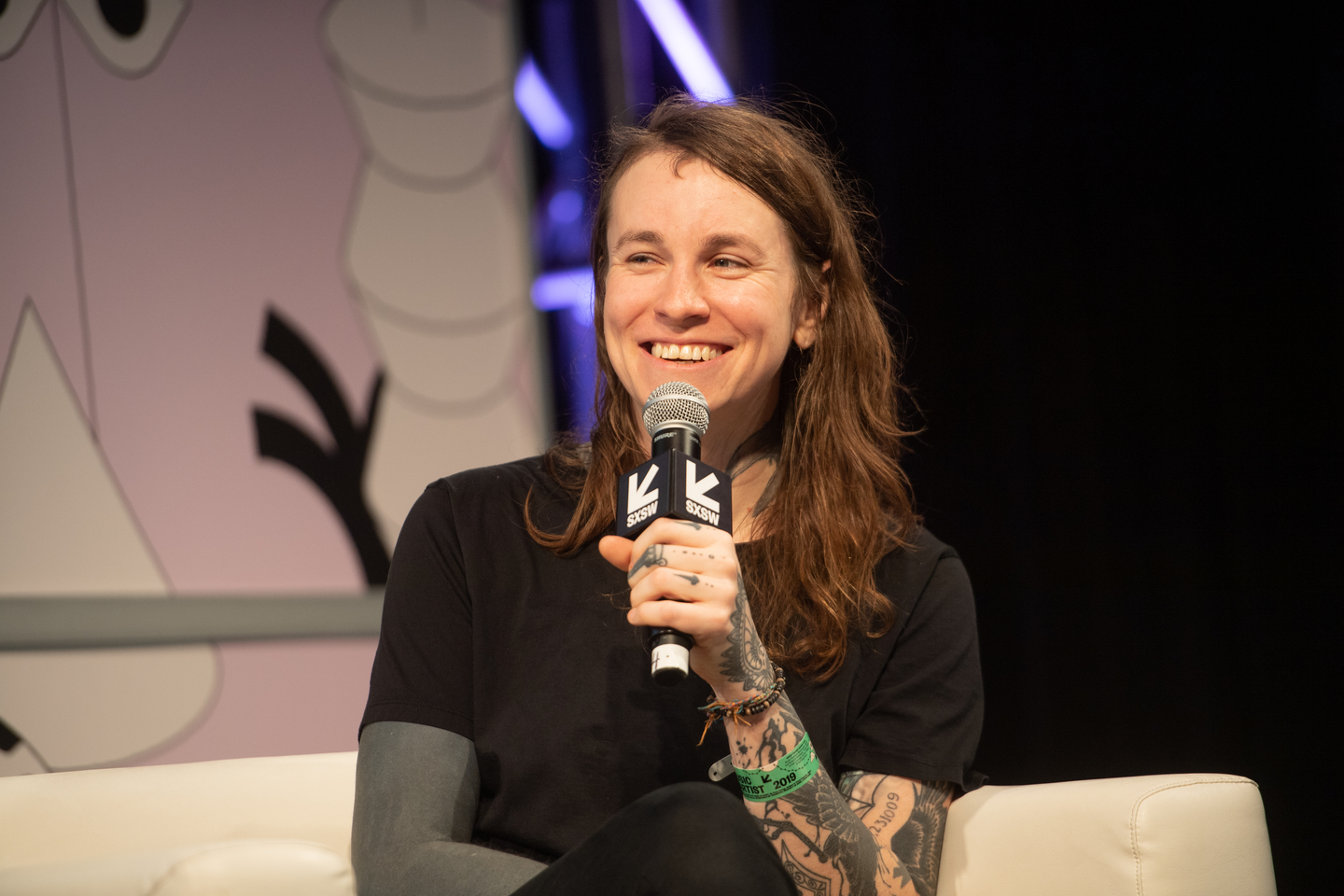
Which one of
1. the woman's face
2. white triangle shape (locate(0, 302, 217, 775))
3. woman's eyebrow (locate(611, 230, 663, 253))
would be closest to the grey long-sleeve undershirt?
the woman's face

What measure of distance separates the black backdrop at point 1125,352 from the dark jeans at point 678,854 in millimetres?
1816

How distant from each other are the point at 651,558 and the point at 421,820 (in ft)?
1.60

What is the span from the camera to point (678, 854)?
84 cm

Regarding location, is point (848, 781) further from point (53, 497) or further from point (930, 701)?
point (53, 497)

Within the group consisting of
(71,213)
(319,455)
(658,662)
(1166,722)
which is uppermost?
(71,213)

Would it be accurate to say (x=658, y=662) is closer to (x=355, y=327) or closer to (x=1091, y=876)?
(x=1091, y=876)

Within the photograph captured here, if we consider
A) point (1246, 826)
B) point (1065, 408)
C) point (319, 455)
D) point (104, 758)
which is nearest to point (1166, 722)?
point (1065, 408)

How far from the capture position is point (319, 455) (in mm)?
2859

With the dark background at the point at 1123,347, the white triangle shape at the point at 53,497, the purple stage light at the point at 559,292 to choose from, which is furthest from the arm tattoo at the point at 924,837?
the purple stage light at the point at 559,292

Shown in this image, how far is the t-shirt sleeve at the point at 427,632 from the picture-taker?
4.05 ft

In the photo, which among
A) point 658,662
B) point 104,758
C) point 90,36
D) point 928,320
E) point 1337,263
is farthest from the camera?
point 928,320

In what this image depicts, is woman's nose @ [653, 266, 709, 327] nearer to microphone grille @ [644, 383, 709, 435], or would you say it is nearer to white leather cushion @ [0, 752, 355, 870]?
microphone grille @ [644, 383, 709, 435]

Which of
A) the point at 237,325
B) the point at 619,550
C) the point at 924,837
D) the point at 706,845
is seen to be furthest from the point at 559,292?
the point at 706,845

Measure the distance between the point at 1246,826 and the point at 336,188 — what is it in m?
2.70
